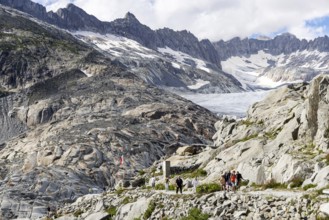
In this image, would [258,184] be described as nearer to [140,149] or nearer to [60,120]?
[140,149]

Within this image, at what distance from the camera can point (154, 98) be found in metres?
187

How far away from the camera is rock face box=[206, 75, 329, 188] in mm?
32500

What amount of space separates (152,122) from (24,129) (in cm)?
4779

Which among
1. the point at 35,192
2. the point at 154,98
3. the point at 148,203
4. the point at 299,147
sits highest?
the point at 154,98

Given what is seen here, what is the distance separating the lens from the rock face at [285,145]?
3250 cm

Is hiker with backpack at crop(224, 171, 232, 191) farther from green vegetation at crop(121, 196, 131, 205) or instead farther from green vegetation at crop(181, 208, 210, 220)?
green vegetation at crop(121, 196, 131, 205)

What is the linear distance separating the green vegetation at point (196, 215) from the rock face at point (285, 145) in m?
5.90

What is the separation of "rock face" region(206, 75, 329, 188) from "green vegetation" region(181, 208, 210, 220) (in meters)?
5.90

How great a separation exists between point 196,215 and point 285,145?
12.9 metres

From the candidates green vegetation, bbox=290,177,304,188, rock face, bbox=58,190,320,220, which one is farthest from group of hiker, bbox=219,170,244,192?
green vegetation, bbox=290,177,304,188

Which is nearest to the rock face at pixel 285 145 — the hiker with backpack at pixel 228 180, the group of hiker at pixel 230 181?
the group of hiker at pixel 230 181

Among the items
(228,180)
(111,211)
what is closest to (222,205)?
(228,180)

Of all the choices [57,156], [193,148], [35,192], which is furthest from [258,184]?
[57,156]

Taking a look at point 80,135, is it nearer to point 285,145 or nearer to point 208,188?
point 285,145
